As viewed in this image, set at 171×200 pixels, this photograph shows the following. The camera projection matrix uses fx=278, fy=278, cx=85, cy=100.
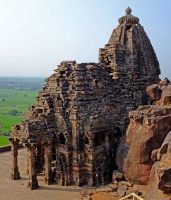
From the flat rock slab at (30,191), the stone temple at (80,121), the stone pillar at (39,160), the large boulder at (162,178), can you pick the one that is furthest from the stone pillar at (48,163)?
the large boulder at (162,178)

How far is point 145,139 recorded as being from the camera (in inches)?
608

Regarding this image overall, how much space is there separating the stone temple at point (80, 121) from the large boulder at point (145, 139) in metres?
2.42

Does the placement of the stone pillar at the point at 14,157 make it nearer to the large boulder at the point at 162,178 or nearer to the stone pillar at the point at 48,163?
the stone pillar at the point at 48,163

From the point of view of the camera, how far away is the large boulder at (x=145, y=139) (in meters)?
15.3

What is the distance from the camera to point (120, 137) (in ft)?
64.7

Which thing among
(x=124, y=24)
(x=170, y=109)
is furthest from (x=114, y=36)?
(x=170, y=109)

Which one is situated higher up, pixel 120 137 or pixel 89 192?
pixel 120 137

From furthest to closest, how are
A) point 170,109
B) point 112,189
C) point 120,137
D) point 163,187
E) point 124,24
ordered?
point 124,24
point 120,137
point 112,189
point 170,109
point 163,187

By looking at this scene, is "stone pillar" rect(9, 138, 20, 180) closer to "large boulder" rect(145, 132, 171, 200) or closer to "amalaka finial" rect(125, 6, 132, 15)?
"large boulder" rect(145, 132, 171, 200)

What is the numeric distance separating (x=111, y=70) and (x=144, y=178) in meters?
9.06

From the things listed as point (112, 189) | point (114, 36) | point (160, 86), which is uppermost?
point (114, 36)

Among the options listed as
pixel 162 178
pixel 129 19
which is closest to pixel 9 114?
pixel 129 19

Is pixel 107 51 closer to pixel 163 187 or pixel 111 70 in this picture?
pixel 111 70

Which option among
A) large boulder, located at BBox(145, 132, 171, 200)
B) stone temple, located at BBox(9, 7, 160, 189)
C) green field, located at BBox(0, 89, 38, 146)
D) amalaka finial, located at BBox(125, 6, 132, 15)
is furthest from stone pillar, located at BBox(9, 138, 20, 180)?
amalaka finial, located at BBox(125, 6, 132, 15)
